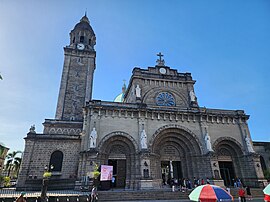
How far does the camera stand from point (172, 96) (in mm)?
28203

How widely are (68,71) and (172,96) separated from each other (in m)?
21.5

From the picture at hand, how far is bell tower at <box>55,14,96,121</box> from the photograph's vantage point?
31.1 m

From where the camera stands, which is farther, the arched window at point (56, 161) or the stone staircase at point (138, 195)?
the arched window at point (56, 161)

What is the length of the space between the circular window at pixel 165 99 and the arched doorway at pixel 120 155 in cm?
884

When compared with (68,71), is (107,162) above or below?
below

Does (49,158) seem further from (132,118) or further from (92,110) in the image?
(132,118)

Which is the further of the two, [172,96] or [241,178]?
[172,96]

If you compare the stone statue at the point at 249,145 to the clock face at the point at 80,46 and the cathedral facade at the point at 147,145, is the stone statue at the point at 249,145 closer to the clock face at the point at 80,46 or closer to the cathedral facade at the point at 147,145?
the cathedral facade at the point at 147,145

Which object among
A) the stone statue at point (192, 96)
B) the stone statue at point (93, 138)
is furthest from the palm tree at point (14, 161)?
the stone statue at point (192, 96)

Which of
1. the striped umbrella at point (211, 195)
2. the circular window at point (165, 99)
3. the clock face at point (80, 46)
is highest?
the clock face at point (80, 46)

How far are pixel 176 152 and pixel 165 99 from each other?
8.54 metres

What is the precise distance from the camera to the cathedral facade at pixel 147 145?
65.8ft

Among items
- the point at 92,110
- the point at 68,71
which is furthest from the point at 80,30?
the point at 92,110

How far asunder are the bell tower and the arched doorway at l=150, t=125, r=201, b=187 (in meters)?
16.0
